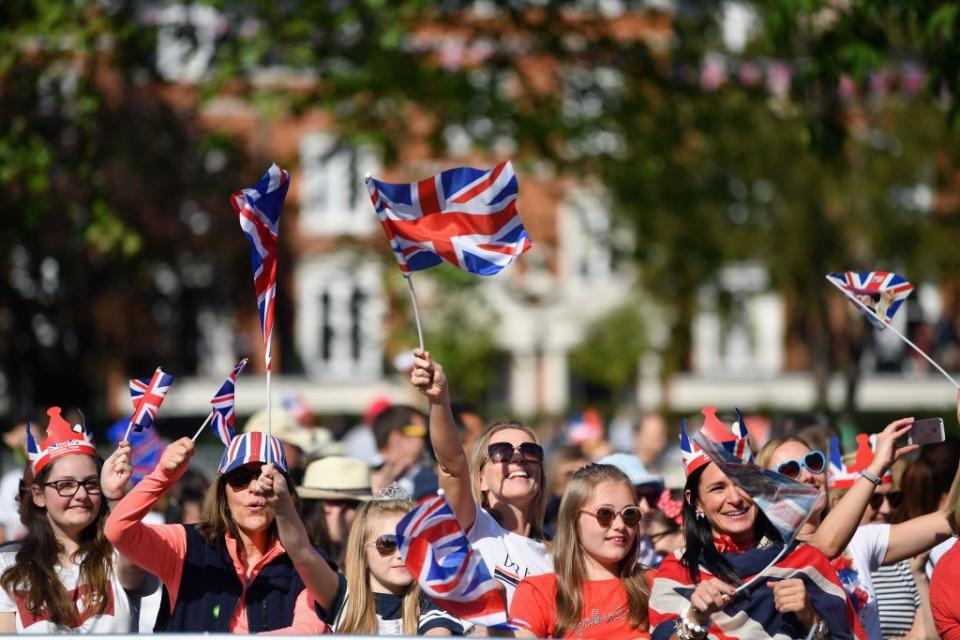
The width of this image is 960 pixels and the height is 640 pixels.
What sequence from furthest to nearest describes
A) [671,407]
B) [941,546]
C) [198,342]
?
[671,407] < [198,342] < [941,546]

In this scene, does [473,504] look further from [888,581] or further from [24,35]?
[24,35]

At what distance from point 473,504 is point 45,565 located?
1469 mm

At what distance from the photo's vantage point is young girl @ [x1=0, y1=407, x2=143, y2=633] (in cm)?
548

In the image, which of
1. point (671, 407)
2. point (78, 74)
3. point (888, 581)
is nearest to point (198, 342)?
point (671, 407)

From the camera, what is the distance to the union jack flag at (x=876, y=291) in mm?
6359

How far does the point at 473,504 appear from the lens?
5688 millimetres

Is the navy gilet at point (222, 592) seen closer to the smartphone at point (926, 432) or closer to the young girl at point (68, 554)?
the young girl at point (68, 554)

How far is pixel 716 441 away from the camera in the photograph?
5121 millimetres

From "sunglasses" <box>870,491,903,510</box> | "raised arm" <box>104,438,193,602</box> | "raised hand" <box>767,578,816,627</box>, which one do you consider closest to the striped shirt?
"sunglasses" <box>870,491,903,510</box>

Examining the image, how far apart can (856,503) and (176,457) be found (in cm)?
218

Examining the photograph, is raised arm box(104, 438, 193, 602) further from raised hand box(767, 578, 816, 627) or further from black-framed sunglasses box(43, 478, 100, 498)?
raised hand box(767, 578, 816, 627)

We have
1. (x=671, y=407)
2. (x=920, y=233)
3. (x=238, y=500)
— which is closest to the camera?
(x=238, y=500)

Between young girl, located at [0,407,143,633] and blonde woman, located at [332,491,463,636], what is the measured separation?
736 millimetres

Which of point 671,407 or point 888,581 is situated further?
point 671,407
